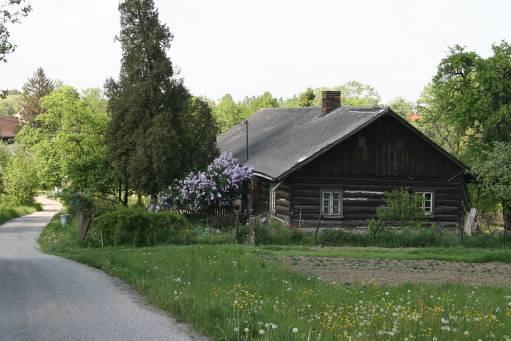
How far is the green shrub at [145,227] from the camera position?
24.5 m

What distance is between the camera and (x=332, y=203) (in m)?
31.8

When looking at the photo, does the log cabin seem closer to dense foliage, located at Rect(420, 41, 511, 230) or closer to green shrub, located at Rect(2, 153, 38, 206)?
dense foliage, located at Rect(420, 41, 511, 230)

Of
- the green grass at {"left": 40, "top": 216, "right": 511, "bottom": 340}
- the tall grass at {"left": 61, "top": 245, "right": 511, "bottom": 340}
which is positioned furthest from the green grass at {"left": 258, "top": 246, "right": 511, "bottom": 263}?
the tall grass at {"left": 61, "top": 245, "right": 511, "bottom": 340}

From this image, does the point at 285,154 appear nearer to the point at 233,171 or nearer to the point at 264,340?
the point at 233,171

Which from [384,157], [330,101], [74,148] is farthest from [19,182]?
[384,157]

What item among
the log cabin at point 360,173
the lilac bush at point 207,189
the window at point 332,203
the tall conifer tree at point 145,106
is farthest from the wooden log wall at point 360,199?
the tall conifer tree at point 145,106

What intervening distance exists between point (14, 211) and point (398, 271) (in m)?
42.0

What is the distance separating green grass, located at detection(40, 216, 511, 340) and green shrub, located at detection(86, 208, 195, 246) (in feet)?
24.9

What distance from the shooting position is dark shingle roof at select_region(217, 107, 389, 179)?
101 feet

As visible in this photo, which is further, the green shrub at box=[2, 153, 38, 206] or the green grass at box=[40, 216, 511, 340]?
the green shrub at box=[2, 153, 38, 206]

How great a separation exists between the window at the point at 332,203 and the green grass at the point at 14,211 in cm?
2589

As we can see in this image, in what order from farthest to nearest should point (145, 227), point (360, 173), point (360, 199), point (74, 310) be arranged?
point (360, 199) → point (360, 173) → point (145, 227) → point (74, 310)

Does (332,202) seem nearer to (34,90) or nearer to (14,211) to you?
(14,211)

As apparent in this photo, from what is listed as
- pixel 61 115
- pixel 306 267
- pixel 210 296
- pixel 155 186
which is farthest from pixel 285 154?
pixel 210 296
